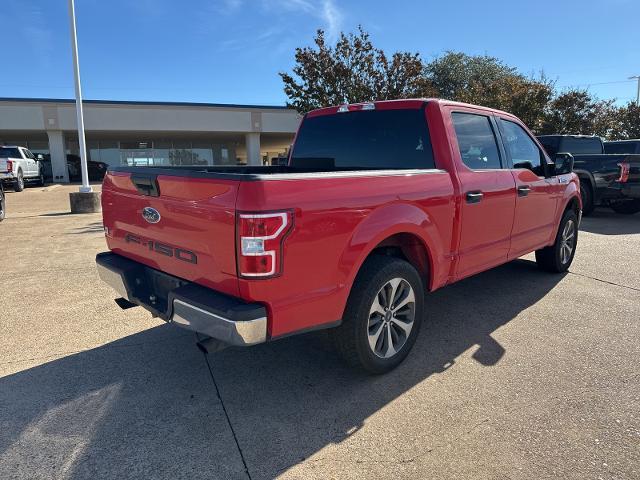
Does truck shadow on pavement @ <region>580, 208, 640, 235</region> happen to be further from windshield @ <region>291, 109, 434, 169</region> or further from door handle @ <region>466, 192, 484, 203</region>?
windshield @ <region>291, 109, 434, 169</region>

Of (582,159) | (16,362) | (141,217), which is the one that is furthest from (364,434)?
(582,159)

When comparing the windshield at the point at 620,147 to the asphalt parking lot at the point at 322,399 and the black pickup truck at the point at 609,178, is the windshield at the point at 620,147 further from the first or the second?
the asphalt parking lot at the point at 322,399

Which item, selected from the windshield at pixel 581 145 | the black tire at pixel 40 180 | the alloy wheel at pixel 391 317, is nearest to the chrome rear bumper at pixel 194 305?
the alloy wheel at pixel 391 317

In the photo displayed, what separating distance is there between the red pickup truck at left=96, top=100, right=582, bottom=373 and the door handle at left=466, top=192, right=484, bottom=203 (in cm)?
2

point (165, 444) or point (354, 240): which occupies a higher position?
point (354, 240)

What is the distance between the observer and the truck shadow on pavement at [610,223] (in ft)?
30.0

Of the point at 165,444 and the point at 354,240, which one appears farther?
the point at 354,240

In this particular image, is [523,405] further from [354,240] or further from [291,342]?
[291,342]

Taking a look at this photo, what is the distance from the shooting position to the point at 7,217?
1124 centimetres

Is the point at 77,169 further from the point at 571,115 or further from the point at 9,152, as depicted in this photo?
the point at 571,115

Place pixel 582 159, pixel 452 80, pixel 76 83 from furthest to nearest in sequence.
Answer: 1. pixel 452 80
2. pixel 76 83
3. pixel 582 159

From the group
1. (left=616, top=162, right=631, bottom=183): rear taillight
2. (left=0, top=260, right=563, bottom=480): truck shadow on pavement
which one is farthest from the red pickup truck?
(left=616, top=162, right=631, bottom=183): rear taillight

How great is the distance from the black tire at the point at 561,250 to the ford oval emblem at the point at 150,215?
15.7 ft

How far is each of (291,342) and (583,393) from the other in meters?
2.18
